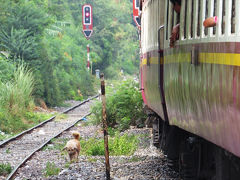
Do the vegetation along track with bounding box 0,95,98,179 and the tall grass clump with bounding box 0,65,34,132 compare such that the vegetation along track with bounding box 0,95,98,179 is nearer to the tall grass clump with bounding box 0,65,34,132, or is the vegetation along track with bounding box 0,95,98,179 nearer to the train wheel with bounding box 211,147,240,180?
the tall grass clump with bounding box 0,65,34,132

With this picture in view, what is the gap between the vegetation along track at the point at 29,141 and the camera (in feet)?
40.9

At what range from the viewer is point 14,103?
1962cm

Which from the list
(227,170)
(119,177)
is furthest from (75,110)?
(227,170)

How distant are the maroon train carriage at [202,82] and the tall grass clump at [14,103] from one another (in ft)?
33.4

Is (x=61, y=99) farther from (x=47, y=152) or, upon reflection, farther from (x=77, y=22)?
(x=77, y=22)

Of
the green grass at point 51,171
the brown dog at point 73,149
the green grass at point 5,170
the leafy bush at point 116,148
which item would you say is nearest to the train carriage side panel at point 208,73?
the green grass at point 51,171

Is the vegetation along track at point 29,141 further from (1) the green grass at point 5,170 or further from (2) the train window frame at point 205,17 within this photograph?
(2) the train window frame at point 205,17

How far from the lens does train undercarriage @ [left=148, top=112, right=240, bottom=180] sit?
4.99 m

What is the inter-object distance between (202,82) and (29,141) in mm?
11239

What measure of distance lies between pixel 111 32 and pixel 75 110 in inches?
1077

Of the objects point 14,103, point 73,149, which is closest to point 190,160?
point 73,149

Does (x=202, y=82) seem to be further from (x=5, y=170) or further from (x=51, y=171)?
(x=5, y=170)

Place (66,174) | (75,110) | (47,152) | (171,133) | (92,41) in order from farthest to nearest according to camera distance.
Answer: (92,41) → (75,110) → (47,152) → (66,174) → (171,133)

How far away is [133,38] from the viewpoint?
6581cm
